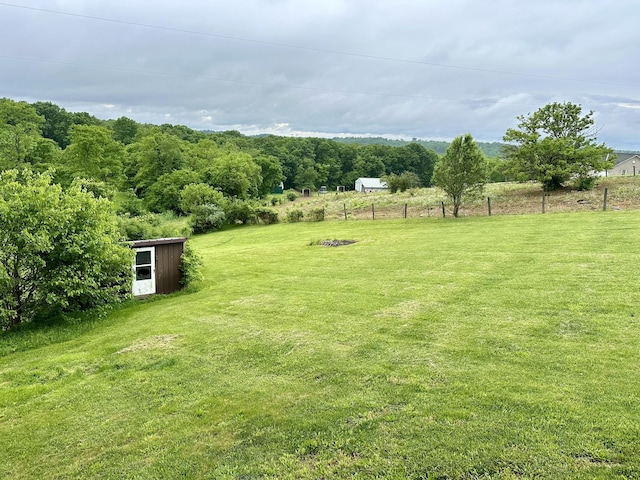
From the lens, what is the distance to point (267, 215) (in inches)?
1298

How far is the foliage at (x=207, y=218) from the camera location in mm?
33969

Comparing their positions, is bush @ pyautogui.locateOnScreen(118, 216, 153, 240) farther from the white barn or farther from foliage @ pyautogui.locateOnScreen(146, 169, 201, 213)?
the white barn

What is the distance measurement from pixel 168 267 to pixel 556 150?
24485mm

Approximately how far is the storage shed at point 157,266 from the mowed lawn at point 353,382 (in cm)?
153

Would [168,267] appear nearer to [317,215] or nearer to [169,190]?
[317,215]

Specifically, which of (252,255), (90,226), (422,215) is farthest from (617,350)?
(422,215)

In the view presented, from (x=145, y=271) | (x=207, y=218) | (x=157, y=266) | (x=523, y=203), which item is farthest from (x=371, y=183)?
(x=145, y=271)

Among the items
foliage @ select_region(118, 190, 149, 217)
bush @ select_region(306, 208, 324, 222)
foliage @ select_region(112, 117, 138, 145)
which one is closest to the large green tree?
bush @ select_region(306, 208, 324, 222)

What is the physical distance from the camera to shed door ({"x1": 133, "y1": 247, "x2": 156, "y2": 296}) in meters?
11.7

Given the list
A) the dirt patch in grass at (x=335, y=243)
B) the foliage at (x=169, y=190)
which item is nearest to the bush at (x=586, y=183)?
the dirt patch in grass at (x=335, y=243)

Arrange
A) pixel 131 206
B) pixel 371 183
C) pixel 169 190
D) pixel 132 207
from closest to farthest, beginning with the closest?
pixel 132 207, pixel 131 206, pixel 169 190, pixel 371 183

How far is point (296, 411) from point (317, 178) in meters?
83.0

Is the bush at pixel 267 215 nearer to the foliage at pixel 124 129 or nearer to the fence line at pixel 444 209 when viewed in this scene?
the fence line at pixel 444 209

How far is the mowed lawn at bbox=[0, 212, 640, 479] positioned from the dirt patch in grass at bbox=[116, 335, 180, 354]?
5 cm
